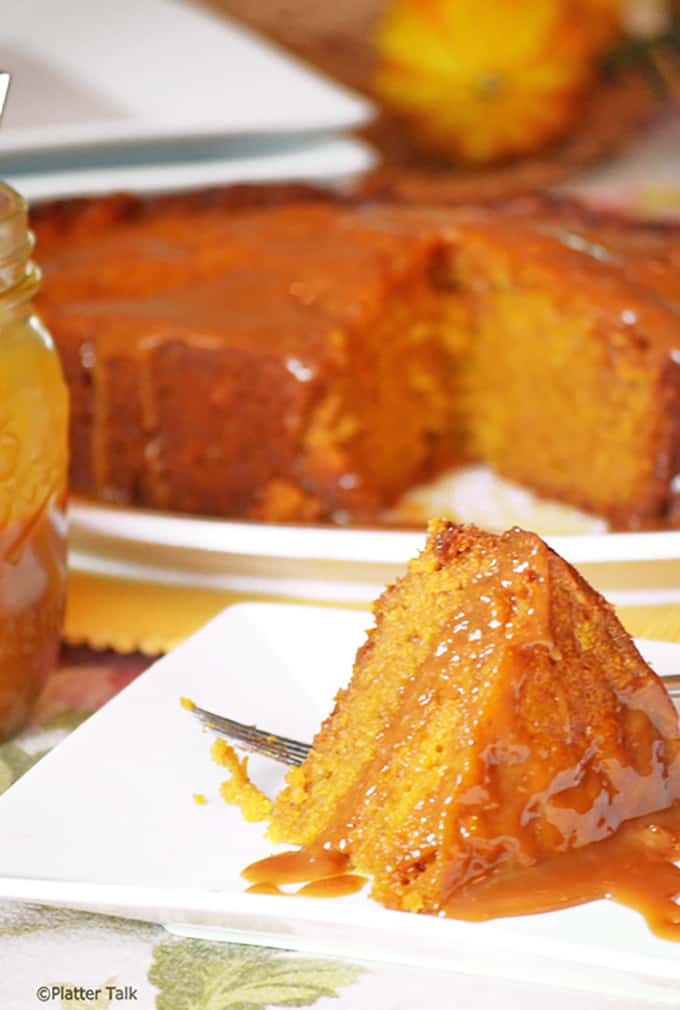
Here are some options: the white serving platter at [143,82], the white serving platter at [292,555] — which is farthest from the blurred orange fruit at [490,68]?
the white serving platter at [292,555]

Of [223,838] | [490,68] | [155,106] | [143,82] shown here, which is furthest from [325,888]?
[490,68]

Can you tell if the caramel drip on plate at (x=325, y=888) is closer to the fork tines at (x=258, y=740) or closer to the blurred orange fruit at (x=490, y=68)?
the fork tines at (x=258, y=740)

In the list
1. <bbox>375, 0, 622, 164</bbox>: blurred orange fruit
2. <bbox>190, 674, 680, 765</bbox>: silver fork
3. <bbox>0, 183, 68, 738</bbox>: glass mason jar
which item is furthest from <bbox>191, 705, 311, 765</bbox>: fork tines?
<bbox>375, 0, 622, 164</bbox>: blurred orange fruit

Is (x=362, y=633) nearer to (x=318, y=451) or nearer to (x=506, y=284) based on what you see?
(x=318, y=451)

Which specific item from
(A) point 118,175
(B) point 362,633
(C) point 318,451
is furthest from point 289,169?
(B) point 362,633

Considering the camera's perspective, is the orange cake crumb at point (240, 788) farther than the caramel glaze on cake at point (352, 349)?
No
